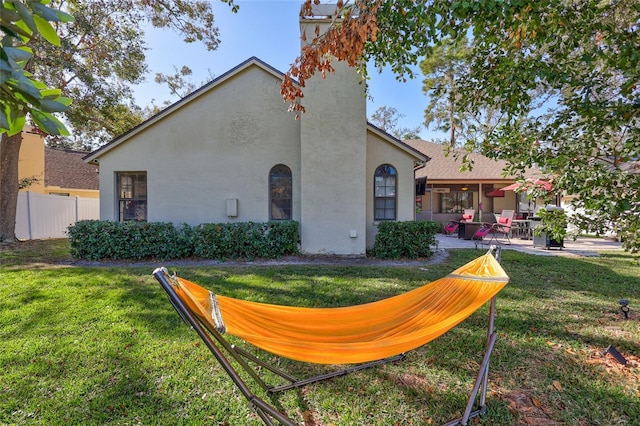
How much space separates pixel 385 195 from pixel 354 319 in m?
6.83

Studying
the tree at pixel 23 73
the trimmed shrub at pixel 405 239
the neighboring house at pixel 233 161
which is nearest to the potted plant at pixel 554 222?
the tree at pixel 23 73

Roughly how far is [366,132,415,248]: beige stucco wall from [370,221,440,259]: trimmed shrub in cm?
74

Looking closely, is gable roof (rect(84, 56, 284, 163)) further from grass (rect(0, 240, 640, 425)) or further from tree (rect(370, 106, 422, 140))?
tree (rect(370, 106, 422, 140))

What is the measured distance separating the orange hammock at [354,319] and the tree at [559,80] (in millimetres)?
1222

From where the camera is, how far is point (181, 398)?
2.50m

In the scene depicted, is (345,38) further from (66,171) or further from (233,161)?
(66,171)

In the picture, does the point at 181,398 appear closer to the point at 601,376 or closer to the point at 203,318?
the point at 203,318

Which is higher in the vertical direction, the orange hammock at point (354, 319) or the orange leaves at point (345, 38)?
the orange leaves at point (345, 38)

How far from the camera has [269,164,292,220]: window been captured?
9.10 m

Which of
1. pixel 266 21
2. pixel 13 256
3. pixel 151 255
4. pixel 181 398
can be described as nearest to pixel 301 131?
pixel 266 21

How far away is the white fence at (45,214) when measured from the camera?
38.3 feet

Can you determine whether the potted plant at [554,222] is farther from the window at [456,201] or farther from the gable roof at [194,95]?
the window at [456,201]

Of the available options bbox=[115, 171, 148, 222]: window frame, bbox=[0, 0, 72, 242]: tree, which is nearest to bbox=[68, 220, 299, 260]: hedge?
bbox=[115, 171, 148, 222]: window frame

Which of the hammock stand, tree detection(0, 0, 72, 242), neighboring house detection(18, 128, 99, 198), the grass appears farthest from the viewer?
neighboring house detection(18, 128, 99, 198)
